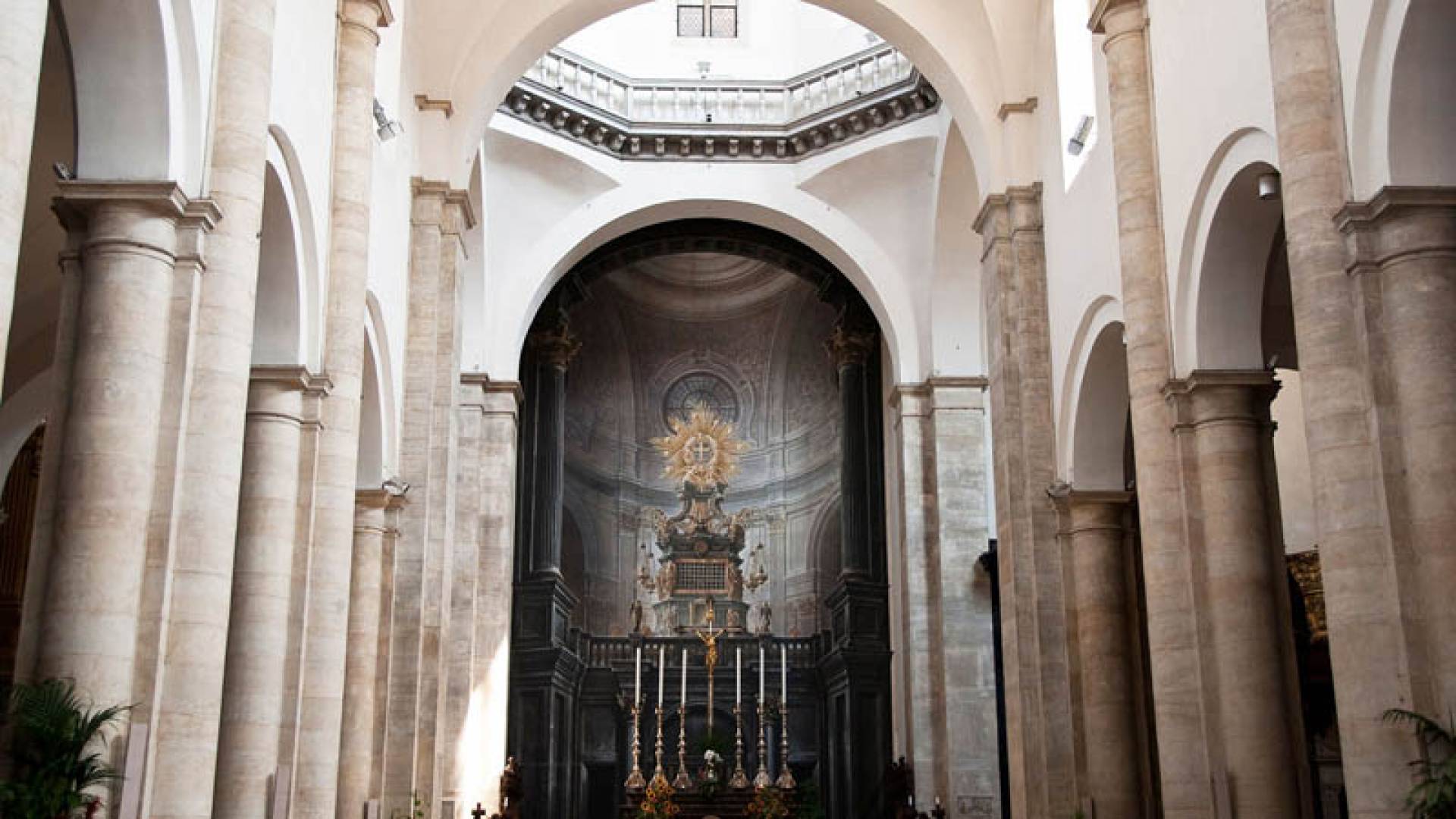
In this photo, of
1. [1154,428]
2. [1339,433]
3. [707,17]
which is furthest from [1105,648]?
[707,17]

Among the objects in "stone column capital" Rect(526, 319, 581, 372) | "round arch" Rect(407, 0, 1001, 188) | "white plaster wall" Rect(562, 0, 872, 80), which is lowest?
"stone column capital" Rect(526, 319, 581, 372)

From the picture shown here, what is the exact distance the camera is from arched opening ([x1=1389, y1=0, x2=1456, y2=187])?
365 inches

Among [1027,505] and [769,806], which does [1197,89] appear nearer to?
[1027,505]

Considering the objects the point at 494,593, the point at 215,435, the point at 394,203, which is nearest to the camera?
the point at 215,435

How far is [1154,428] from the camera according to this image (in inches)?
522

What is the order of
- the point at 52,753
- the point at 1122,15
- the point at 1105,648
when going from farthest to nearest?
the point at 1105,648, the point at 1122,15, the point at 52,753

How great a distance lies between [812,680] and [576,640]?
14.0ft

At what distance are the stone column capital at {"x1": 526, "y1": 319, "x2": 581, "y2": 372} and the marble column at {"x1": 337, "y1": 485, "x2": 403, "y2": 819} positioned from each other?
1104 centimetres

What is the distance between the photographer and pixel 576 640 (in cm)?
2788

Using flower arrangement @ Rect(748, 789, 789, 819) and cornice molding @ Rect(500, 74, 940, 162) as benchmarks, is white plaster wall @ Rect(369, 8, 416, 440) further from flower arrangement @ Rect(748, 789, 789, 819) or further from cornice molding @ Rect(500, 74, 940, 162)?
flower arrangement @ Rect(748, 789, 789, 819)

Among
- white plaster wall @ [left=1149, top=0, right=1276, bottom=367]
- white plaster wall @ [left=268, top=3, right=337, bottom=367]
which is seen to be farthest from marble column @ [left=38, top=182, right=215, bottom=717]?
white plaster wall @ [left=1149, top=0, right=1276, bottom=367]

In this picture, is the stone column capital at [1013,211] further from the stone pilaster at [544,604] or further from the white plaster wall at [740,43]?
the stone pilaster at [544,604]

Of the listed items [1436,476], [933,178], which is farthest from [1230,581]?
[933,178]

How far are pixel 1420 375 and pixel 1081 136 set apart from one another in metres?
7.80
